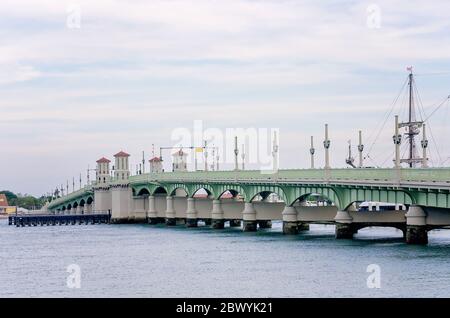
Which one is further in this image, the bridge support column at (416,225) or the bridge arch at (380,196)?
the bridge arch at (380,196)

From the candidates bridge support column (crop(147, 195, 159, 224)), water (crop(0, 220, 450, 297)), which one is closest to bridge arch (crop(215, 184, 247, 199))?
water (crop(0, 220, 450, 297))

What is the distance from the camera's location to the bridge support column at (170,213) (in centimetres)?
17725

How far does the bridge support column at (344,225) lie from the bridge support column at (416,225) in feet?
43.5

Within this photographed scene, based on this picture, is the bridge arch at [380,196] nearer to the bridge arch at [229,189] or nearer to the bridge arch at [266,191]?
the bridge arch at [266,191]

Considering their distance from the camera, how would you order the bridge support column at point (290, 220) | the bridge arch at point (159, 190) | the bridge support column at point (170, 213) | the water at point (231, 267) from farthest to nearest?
the bridge arch at point (159, 190) → the bridge support column at point (170, 213) → the bridge support column at point (290, 220) → the water at point (231, 267)

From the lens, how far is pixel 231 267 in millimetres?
83562

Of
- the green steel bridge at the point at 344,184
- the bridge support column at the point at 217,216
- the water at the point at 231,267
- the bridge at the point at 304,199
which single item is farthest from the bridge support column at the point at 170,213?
the water at the point at 231,267

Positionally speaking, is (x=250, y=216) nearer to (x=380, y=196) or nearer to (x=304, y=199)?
(x=304, y=199)

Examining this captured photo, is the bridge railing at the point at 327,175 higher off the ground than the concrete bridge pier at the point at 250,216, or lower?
higher

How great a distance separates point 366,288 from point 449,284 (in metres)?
5.17

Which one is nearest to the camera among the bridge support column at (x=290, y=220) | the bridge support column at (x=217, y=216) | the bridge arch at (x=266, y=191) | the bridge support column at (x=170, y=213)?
the bridge support column at (x=290, y=220)

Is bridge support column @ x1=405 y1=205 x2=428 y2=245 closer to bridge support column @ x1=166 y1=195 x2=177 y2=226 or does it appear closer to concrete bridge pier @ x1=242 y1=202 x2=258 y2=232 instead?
concrete bridge pier @ x1=242 y1=202 x2=258 y2=232

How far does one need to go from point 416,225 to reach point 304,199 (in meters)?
40.4

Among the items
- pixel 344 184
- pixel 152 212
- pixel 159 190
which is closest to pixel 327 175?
pixel 344 184
